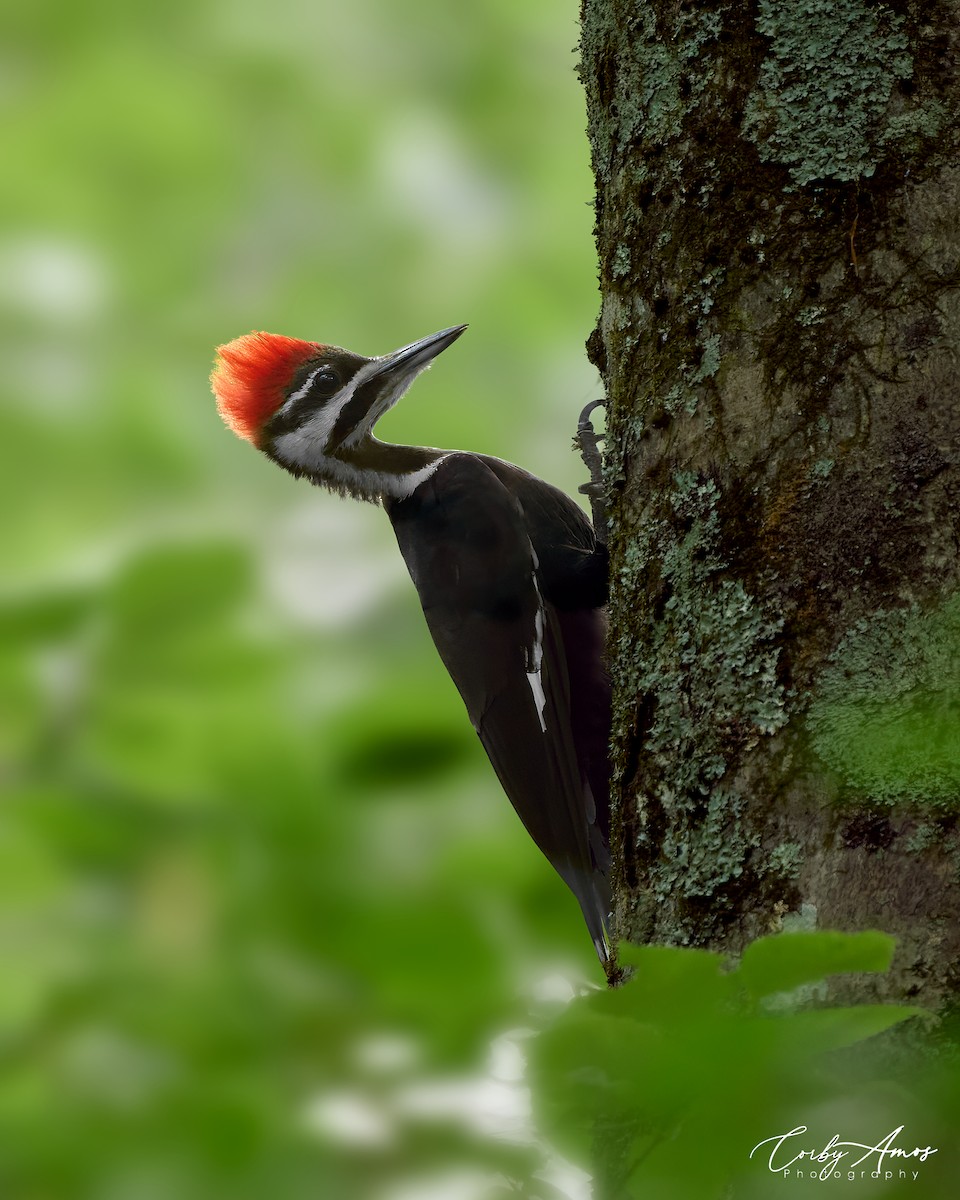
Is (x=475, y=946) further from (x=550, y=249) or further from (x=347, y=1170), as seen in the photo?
(x=550, y=249)

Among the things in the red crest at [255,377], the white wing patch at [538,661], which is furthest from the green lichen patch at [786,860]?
the red crest at [255,377]

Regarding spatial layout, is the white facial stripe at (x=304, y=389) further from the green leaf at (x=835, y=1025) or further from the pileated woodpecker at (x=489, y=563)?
the green leaf at (x=835, y=1025)

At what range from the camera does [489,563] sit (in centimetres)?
274

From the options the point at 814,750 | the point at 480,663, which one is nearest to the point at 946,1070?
the point at 814,750

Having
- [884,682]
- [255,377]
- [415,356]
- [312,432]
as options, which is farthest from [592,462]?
[884,682]

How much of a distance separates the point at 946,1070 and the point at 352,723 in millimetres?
394

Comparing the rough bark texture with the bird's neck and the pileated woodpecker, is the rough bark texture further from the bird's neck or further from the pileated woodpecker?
the bird's neck

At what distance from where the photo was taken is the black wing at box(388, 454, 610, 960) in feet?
8.07

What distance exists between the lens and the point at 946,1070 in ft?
1.59

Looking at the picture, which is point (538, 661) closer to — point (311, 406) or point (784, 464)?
point (311, 406)

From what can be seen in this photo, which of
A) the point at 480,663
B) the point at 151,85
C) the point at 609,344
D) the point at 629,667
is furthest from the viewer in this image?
the point at 480,663

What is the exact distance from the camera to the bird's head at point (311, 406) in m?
3.03

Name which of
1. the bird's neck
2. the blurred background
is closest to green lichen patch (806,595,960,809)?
the blurred background

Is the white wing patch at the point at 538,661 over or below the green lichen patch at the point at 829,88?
over
